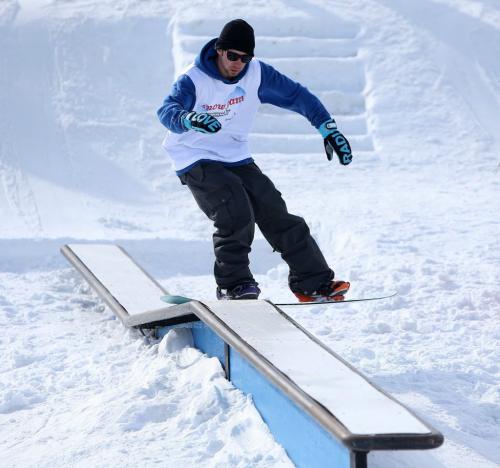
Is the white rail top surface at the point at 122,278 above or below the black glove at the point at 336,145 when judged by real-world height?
below

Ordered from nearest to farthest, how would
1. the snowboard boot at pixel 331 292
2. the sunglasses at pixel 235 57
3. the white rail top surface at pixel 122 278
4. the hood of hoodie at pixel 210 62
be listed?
the sunglasses at pixel 235 57 < the hood of hoodie at pixel 210 62 < the snowboard boot at pixel 331 292 < the white rail top surface at pixel 122 278

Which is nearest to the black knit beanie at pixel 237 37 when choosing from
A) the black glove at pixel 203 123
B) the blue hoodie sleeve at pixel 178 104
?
the blue hoodie sleeve at pixel 178 104

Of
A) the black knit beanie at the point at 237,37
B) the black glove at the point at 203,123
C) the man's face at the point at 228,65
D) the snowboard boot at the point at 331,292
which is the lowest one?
the snowboard boot at the point at 331,292

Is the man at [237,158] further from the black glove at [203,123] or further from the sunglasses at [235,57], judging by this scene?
the black glove at [203,123]

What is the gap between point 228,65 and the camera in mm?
4078

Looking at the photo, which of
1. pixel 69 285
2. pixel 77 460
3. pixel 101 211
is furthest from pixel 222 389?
pixel 101 211

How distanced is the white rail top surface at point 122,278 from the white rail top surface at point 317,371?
0.88 metres

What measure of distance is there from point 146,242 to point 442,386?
3.62 meters

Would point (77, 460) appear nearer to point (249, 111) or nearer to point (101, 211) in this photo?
point (249, 111)

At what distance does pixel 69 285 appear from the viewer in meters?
5.66

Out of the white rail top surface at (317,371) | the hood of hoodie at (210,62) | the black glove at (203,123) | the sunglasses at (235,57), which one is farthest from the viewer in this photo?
the hood of hoodie at (210,62)

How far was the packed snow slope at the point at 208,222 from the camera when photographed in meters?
3.23

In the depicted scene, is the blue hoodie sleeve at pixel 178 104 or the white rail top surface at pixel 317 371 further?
the blue hoodie sleeve at pixel 178 104

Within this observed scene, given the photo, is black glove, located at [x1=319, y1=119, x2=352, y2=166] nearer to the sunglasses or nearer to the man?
the man
